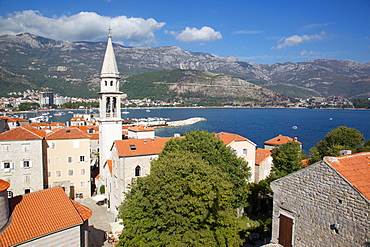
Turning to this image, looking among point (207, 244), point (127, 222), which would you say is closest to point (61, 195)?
point (127, 222)

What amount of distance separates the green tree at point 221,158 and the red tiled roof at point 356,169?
1041cm

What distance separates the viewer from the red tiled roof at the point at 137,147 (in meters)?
23.3

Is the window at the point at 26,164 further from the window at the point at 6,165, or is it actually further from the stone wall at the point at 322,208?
the stone wall at the point at 322,208

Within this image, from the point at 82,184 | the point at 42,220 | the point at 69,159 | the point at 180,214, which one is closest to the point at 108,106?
the point at 69,159

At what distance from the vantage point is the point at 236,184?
20547 millimetres

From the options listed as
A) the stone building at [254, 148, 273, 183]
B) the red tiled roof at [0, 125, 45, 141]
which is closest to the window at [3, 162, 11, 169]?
the red tiled roof at [0, 125, 45, 141]

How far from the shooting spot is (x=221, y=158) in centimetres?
2095

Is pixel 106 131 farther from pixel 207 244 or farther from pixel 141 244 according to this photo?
pixel 207 244

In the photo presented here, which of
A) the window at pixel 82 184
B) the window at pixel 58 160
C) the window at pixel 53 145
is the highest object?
the window at pixel 53 145

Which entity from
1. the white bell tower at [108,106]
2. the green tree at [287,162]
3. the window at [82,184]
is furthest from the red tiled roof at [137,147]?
the green tree at [287,162]

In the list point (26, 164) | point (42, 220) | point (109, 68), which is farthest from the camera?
point (109, 68)

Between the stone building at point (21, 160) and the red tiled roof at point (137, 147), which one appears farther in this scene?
the stone building at point (21, 160)

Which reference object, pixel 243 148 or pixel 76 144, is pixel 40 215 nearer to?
pixel 76 144

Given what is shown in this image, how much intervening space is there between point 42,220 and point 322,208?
12.2 meters
